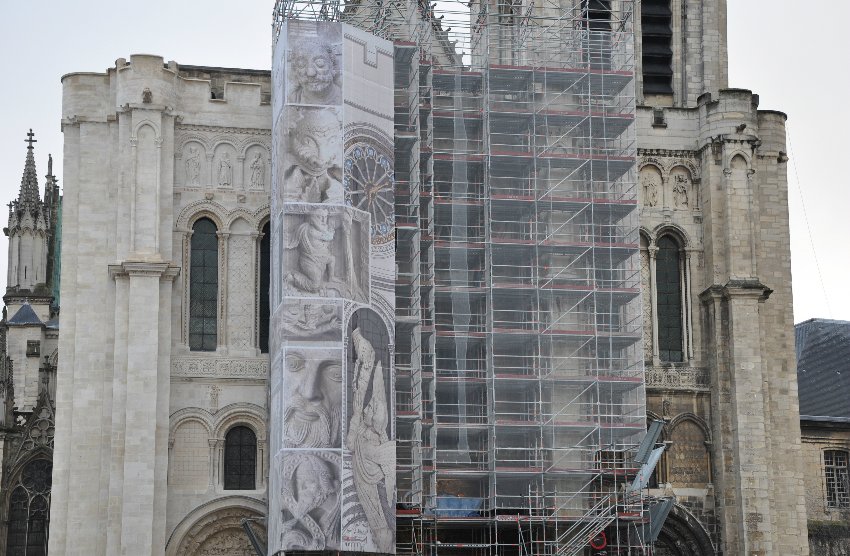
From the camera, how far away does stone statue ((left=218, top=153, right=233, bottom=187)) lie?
37.8m

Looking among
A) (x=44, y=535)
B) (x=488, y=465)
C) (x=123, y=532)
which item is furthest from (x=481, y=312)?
(x=44, y=535)

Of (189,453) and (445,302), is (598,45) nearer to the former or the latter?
(445,302)

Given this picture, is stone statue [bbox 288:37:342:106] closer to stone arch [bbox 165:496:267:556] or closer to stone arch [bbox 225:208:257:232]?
stone arch [bbox 225:208:257:232]

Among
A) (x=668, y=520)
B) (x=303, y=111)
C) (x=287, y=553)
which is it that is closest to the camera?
(x=287, y=553)

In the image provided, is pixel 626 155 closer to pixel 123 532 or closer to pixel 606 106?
pixel 606 106

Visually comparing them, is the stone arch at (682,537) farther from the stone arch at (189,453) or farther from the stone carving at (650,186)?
the stone arch at (189,453)

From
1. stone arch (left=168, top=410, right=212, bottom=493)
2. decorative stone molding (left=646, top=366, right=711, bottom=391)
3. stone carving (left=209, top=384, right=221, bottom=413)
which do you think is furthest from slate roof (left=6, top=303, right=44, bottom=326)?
decorative stone molding (left=646, top=366, right=711, bottom=391)

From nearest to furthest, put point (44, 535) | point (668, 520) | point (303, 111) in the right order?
point (303, 111)
point (668, 520)
point (44, 535)

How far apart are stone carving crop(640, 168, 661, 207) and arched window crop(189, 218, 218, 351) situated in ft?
33.5

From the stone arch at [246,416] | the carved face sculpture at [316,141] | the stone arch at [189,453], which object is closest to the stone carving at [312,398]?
the stone arch at [246,416]

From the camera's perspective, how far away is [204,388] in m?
36.5

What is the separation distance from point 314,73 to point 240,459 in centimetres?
848

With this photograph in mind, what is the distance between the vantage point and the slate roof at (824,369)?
49375 mm

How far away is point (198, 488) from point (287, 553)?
11.4 feet
